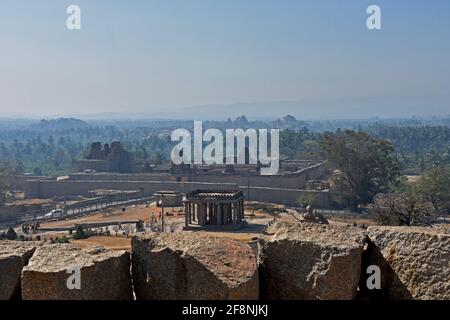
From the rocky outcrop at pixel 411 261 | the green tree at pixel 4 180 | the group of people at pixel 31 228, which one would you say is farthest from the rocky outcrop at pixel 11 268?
the green tree at pixel 4 180

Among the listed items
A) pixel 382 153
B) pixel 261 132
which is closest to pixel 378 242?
pixel 382 153

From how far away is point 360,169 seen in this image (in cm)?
6172

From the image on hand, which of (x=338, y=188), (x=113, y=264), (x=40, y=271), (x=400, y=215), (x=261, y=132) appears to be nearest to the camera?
(x=40, y=271)

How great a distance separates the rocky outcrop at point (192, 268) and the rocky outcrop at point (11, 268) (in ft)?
3.45

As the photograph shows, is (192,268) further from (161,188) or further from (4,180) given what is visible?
(4,180)

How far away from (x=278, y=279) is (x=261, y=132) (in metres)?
102

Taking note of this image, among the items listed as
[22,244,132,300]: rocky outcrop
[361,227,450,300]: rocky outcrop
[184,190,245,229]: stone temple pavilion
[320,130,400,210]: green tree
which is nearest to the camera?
[22,244,132,300]: rocky outcrop

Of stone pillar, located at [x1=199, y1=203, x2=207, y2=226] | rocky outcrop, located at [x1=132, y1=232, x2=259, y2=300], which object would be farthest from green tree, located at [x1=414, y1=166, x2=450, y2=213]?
rocky outcrop, located at [x1=132, y1=232, x2=259, y2=300]

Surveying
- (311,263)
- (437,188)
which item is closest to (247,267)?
(311,263)

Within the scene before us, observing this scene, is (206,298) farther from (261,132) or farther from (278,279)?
(261,132)

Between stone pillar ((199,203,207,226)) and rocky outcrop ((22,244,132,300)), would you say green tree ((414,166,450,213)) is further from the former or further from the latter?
rocky outcrop ((22,244,132,300))

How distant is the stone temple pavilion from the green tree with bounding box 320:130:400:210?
16900 mm

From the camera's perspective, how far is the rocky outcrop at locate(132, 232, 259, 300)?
517 centimetres

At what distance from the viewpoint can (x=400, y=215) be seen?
70.3ft
